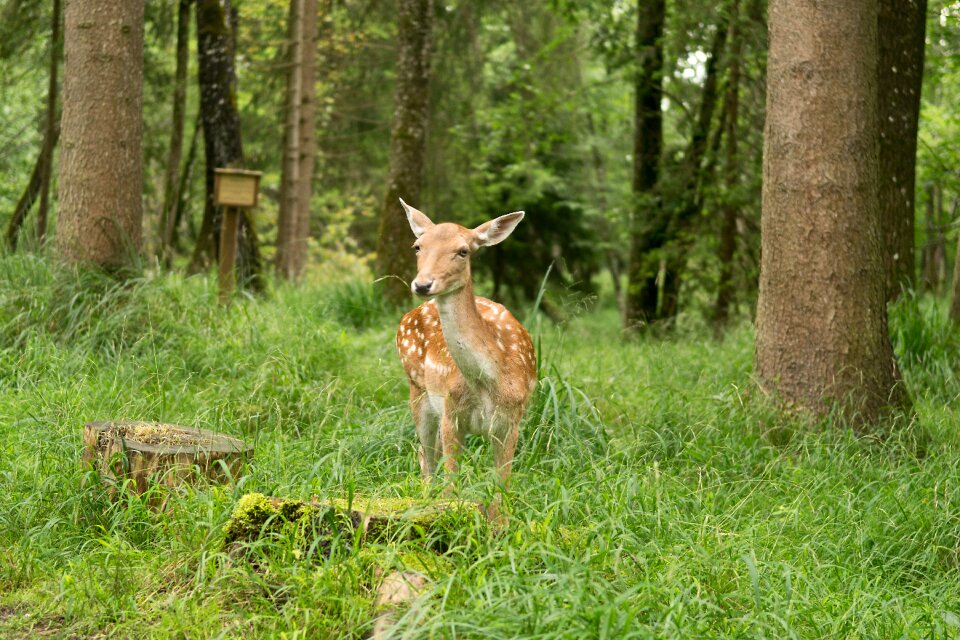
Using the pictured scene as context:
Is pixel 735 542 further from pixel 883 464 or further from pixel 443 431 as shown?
pixel 883 464

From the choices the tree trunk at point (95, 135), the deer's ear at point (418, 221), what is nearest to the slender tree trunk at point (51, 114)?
the tree trunk at point (95, 135)

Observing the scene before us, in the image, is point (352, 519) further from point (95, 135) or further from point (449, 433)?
point (95, 135)

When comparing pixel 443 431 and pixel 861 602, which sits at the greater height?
pixel 443 431

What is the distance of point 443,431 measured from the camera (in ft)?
16.3

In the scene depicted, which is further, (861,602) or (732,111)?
(732,111)

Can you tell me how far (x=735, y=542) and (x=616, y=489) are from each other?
56 centimetres

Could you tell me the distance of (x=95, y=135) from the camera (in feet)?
25.2

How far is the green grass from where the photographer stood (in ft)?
11.8

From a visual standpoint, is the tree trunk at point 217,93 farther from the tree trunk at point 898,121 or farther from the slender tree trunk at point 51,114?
the tree trunk at point 898,121

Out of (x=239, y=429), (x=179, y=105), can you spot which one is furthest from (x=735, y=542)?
Answer: (x=179, y=105)

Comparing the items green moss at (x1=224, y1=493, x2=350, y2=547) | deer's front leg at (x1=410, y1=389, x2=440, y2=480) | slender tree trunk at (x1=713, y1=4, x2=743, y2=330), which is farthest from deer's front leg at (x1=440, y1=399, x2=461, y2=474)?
slender tree trunk at (x1=713, y1=4, x2=743, y2=330)

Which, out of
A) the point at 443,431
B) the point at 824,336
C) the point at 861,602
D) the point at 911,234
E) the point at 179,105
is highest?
the point at 179,105

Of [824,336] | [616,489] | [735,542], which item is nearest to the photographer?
[735,542]

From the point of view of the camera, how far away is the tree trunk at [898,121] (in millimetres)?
8055
